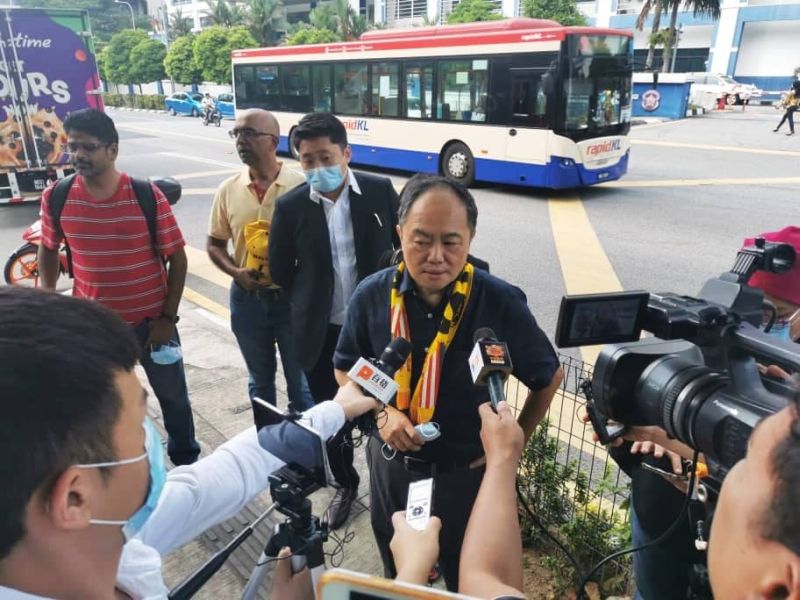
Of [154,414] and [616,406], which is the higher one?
[616,406]

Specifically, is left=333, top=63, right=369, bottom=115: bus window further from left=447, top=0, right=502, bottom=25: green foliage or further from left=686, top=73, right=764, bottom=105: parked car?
left=447, top=0, right=502, bottom=25: green foliage

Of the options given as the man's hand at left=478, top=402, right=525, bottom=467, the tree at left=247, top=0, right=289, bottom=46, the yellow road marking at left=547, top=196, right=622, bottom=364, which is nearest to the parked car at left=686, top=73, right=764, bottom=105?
the yellow road marking at left=547, top=196, right=622, bottom=364

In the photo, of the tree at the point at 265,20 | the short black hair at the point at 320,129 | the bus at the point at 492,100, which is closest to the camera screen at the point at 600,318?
the short black hair at the point at 320,129

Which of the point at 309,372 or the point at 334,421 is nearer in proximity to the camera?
the point at 334,421

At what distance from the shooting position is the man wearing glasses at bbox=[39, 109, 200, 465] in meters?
2.70

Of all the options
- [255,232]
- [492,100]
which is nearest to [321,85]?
[492,100]

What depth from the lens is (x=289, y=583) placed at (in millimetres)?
1306

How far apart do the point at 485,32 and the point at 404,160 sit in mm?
3148

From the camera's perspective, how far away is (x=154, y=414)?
3.70 metres

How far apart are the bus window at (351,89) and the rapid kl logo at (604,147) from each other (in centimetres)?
516

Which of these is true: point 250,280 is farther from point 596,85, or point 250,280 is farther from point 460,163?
point 460,163

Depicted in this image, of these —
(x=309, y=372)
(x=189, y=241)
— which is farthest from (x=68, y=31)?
(x=309, y=372)

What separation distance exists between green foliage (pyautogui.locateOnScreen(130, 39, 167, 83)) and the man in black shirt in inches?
1832

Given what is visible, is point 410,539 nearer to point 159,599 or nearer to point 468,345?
point 159,599
